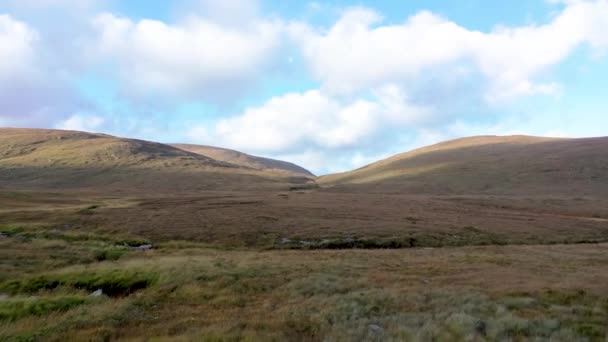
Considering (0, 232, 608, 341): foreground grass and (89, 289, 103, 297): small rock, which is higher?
(0, 232, 608, 341): foreground grass

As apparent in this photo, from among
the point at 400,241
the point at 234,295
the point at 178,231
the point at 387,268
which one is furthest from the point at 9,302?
the point at 400,241

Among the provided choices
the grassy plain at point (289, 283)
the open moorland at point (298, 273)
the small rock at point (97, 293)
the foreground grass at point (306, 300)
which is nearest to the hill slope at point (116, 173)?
the open moorland at point (298, 273)

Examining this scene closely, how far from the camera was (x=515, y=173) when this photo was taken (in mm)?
121938

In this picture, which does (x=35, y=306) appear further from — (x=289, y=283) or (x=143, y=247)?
(x=143, y=247)

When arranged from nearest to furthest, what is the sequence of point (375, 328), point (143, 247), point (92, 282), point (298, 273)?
point (375, 328), point (92, 282), point (298, 273), point (143, 247)

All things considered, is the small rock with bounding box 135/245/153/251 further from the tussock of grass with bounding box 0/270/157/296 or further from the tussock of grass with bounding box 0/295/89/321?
the tussock of grass with bounding box 0/295/89/321

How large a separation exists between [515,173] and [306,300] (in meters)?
118

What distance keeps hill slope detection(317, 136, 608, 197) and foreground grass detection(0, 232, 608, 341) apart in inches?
3319

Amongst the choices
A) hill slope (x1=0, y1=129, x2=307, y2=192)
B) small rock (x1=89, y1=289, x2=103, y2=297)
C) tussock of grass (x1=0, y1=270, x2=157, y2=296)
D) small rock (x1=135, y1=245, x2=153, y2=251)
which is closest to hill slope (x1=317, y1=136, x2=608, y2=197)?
hill slope (x1=0, y1=129, x2=307, y2=192)

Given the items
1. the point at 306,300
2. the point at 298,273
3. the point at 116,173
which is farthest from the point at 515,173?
the point at 116,173

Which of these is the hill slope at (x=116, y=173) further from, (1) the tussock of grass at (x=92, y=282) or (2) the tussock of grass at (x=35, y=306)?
(2) the tussock of grass at (x=35, y=306)

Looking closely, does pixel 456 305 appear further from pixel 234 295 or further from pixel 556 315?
pixel 234 295

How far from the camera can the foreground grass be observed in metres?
12.7

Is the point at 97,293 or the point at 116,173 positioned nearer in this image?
the point at 97,293
